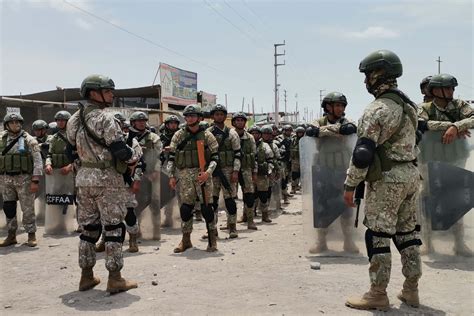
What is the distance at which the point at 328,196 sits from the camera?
6.05 metres

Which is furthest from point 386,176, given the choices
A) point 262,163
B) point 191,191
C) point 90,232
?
point 262,163

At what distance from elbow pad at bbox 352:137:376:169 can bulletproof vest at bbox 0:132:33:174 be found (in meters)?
5.76

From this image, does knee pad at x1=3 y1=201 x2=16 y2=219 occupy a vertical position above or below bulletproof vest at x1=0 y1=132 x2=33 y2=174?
below

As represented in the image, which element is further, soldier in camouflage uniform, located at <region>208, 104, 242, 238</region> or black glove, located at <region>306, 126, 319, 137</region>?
soldier in camouflage uniform, located at <region>208, 104, 242, 238</region>

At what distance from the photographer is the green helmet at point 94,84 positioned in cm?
471

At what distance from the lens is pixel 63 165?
7.89 meters

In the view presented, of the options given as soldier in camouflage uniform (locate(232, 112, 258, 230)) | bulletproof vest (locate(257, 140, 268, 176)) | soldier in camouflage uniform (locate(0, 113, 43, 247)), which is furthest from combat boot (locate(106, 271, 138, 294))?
bulletproof vest (locate(257, 140, 268, 176))

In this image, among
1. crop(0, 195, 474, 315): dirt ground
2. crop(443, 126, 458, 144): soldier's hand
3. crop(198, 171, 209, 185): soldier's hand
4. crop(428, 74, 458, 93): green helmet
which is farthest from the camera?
crop(198, 171, 209, 185): soldier's hand

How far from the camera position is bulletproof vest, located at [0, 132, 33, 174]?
7.21 metres

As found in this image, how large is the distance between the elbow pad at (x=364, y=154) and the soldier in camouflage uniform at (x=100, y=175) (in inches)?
92.9

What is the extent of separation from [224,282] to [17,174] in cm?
445

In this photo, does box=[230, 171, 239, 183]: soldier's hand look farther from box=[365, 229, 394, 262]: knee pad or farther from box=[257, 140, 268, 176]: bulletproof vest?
box=[365, 229, 394, 262]: knee pad

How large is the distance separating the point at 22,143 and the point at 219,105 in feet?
11.1

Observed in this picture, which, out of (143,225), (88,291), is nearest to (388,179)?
(88,291)
